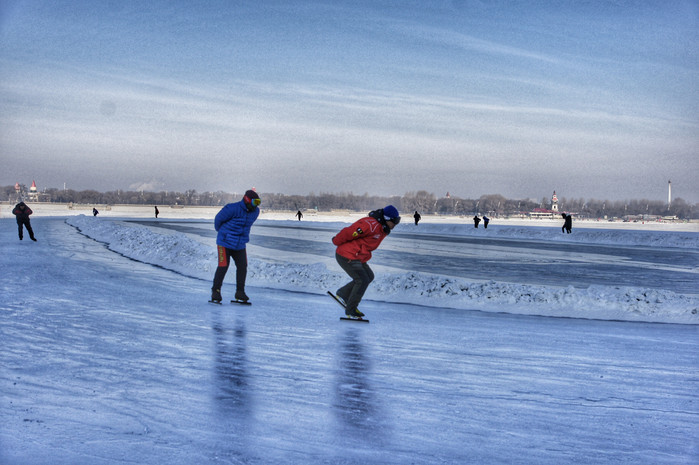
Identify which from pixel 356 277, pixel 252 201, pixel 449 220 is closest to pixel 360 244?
pixel 356 277

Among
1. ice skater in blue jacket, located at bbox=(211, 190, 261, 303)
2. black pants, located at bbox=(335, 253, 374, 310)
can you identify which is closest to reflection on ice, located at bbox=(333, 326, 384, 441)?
black pants, located at bbox=(335, 253, 374, 310)

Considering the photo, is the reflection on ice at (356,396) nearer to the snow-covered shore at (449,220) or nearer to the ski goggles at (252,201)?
the ski goggles at (252,201)

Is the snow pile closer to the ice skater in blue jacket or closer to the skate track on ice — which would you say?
the skate track on ice

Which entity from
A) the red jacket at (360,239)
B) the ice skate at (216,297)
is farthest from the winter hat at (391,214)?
the ice skate at (216,297)

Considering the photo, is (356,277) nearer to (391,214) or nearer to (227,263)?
(391,214)

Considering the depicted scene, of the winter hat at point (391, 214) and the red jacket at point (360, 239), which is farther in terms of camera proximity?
the red jacket at point (360, 239)

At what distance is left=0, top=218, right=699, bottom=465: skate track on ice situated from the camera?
134 inches

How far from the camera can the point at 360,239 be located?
7.86 metres

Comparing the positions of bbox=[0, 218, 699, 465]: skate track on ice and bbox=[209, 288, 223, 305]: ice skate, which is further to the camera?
bbox=[209, 288, 223, 305]: ice skate

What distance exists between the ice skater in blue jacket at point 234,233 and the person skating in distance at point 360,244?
70.3 inches

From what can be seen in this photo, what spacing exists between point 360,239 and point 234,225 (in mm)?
2272

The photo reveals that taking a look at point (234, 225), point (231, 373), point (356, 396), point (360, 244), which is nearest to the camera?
point (356, 396)

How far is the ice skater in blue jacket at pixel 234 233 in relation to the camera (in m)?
8.98

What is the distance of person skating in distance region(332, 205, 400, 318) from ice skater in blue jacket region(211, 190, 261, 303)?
179cm
